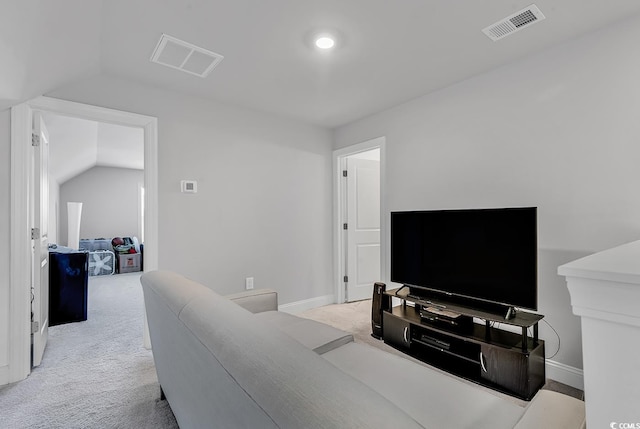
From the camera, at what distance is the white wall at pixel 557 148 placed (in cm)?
192

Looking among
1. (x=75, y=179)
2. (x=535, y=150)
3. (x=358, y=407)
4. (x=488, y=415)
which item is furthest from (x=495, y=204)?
(x=75, y=179)

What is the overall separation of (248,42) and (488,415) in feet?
7.88

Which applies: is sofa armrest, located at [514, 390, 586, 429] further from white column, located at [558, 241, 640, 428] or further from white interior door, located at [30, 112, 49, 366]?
white interior door, located at [30, 112, 49, 366]

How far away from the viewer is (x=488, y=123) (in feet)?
8.41

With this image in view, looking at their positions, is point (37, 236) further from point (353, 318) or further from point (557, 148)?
point (557, 148)

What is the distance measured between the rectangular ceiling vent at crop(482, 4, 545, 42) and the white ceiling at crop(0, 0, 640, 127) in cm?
4

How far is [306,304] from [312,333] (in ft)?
6.83

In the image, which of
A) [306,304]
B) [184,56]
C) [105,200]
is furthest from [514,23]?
[105,200]

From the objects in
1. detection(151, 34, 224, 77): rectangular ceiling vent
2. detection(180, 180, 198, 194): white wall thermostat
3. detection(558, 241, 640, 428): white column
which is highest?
detection(151, 34, 224, 77): rectangular ceiling vent

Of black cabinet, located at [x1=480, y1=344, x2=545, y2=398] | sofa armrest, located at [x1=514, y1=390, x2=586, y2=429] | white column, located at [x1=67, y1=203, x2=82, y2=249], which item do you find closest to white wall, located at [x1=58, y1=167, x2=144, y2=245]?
white column, located at [x1=67, y1=203, x2=82, y2=249]

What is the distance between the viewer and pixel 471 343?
7.32ft

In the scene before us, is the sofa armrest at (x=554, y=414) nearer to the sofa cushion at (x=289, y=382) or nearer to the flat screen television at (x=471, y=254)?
the sofa cushion at (x=289, y=382)

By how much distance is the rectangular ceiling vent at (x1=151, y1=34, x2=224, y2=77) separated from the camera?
6.95 feet

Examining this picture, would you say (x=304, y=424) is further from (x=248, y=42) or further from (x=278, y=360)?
(x=248, y=42)
